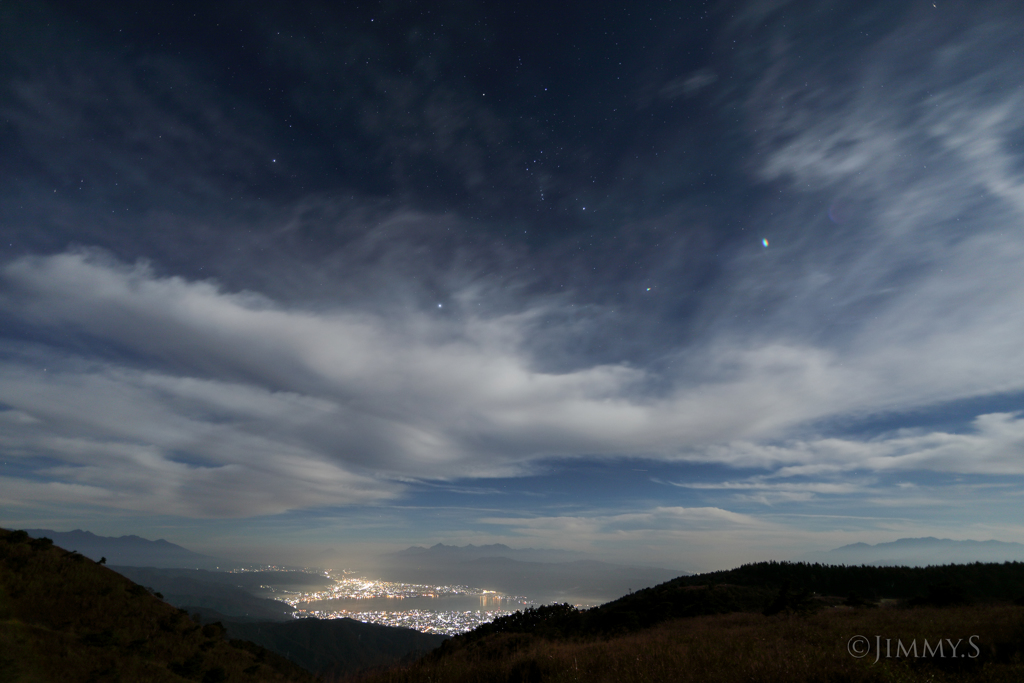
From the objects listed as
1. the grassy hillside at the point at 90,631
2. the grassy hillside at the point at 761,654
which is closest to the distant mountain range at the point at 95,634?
the grassy hillside at the point at 90,631

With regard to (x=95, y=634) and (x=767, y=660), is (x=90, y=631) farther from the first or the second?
(x=767, y=660)

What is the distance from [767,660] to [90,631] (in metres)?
31.3

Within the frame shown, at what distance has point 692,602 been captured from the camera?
112ft

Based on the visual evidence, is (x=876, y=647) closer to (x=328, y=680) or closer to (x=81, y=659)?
(x=328, y=680)

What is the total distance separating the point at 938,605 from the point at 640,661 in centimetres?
2277

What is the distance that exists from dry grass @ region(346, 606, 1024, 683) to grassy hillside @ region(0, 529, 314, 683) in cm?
1390

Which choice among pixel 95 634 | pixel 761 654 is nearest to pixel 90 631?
pixel 95 634

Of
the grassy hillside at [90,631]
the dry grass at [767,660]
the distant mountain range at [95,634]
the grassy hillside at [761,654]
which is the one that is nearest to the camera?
the dry grass at [767,660]

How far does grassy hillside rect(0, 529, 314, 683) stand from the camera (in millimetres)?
17188

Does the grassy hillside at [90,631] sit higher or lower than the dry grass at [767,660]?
lower

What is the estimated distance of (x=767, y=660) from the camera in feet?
34.2

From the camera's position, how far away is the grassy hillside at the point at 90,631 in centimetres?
1719

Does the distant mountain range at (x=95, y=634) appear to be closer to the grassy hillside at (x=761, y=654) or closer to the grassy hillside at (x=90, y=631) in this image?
the grassy hillside at (x=90, y=631)

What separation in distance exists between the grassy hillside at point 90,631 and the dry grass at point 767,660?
13.9 meters
